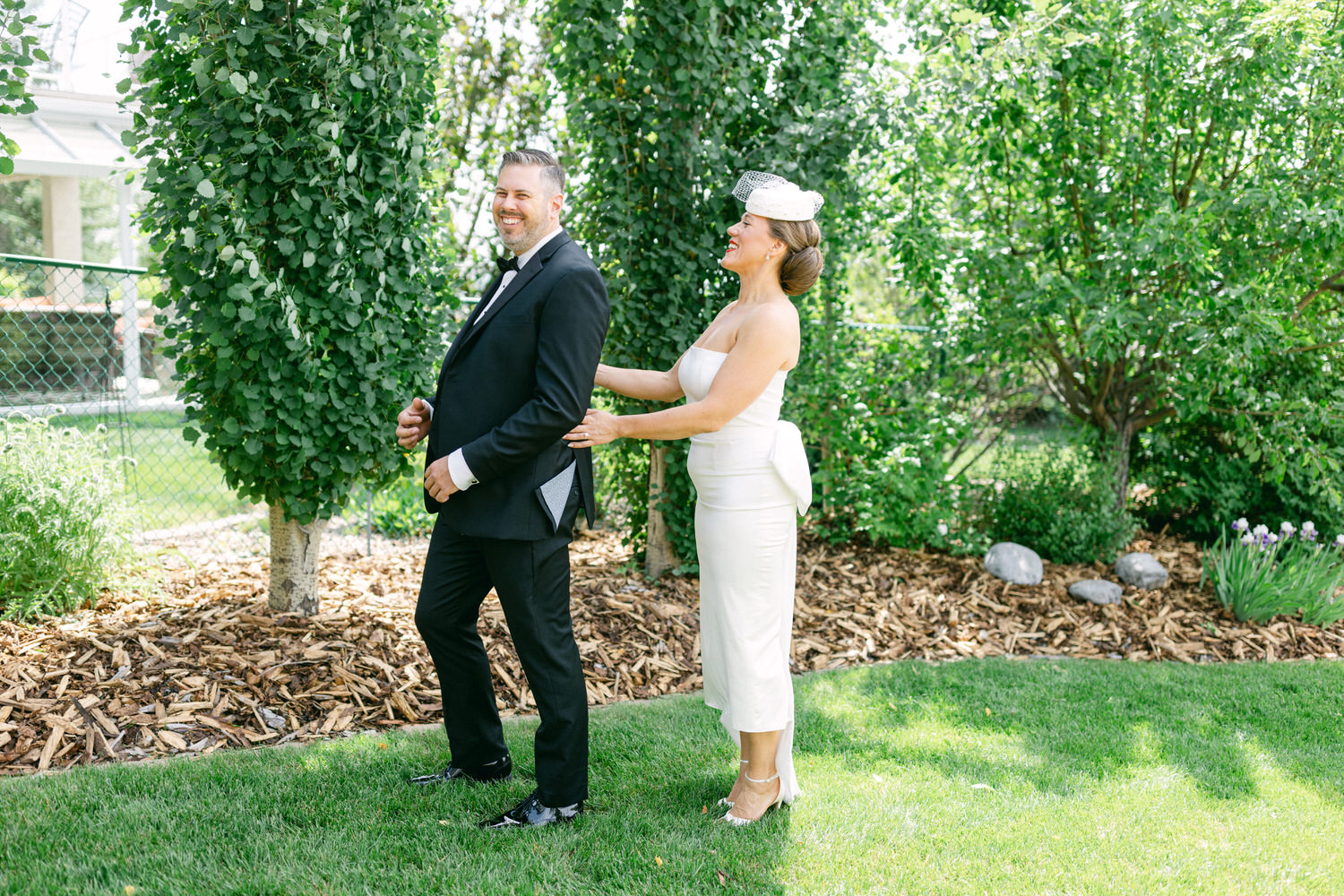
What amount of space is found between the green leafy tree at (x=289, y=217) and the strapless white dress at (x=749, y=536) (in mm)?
1601

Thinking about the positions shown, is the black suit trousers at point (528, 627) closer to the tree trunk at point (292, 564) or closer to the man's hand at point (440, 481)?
the man's hand at point (440, 481)

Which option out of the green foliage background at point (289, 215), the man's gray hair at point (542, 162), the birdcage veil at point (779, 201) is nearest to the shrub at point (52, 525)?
the green foliage background at point (289, 215)

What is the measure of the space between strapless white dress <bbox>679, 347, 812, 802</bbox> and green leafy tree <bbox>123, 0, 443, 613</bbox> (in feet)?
5.25

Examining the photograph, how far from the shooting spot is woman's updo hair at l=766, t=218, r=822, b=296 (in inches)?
117

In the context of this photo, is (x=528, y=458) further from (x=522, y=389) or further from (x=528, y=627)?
(x=528, y=627)

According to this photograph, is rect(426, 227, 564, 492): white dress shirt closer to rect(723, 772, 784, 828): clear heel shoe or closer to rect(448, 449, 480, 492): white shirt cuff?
rect(448, 449, 480, 492): white shirt cuff

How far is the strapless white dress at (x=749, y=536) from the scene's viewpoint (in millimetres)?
2990

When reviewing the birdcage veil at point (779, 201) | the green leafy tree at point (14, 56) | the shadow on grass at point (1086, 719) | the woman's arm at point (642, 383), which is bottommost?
the shadow on grass at point (1086, 719)

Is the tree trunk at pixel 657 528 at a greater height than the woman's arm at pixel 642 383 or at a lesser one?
lesser

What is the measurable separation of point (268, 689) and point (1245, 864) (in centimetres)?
336

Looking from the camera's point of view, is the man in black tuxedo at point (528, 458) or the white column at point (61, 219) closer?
the man in black tuxedo at point (528, 458)

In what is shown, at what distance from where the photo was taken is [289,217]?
3740mm

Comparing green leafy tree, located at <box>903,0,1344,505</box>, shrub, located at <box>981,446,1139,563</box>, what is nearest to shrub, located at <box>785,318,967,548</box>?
shrub, located at <box>981,446,1139,563</box>

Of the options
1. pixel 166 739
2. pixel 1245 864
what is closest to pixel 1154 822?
pixel 1245 864
